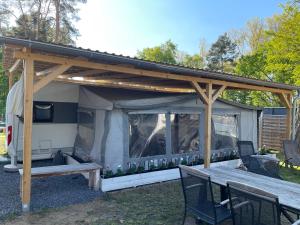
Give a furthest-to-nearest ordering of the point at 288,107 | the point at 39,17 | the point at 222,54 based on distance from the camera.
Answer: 1. the point at 222,54
2. the point at 39,17
3. the point at 288,107

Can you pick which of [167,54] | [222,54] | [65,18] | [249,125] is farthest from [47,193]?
[167,54]

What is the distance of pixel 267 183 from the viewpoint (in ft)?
12.0

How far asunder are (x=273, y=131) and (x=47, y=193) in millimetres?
9360

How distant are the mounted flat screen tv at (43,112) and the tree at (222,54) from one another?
59.3 feet

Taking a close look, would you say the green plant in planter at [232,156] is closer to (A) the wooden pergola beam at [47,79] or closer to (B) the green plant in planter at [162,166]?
(B) the green plant in planter at [162,166]

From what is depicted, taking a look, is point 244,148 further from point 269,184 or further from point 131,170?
point 269,184

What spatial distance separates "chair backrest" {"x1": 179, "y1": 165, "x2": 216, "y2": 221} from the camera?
3.16 meters

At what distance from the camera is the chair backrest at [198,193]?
3158 mm

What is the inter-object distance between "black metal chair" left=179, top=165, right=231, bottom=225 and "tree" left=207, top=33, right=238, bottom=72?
67.3 ft

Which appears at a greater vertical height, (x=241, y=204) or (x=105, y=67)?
(x=105, y=67)

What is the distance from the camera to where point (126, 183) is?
5.38 metres

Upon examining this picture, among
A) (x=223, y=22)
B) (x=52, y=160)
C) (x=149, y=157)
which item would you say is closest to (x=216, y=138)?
(x=149, y=157)

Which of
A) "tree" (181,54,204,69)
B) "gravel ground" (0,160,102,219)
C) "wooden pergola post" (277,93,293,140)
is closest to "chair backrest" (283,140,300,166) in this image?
"wooden pergola post" (277,93,293,140)

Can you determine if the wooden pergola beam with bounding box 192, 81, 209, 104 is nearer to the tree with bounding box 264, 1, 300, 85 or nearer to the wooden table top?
the wooden table top
